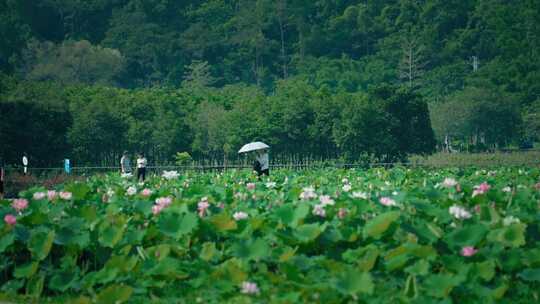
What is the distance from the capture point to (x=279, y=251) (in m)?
8.84

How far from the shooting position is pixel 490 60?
11306cm

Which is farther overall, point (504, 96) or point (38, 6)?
point (38, 6)

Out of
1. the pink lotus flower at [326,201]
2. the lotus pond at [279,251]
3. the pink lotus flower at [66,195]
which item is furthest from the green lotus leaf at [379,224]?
the pink lotus flower at [66,195]

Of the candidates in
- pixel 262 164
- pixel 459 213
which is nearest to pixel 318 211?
pixel 459 213

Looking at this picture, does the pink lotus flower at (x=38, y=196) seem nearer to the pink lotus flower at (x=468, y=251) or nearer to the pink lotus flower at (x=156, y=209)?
the pink lotus flower at (x=156, y=209)

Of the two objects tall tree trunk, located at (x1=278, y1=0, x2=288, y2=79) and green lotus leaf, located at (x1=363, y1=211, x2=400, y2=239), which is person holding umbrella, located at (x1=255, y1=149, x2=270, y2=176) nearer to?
green lotus leaf, located at (x1=363, y1=211, x2=400, y2=239)

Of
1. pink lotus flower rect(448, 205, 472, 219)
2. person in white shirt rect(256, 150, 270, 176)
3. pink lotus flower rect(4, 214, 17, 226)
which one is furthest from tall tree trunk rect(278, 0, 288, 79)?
pink lotus flower rect(448, 205, 472, 219)

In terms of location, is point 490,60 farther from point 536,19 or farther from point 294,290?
point 294,290

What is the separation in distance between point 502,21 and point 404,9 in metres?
13.5

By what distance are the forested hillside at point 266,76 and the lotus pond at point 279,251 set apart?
40.7 meters

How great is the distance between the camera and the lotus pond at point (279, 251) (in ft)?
26.8

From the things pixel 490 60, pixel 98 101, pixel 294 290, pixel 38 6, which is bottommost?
pixel 294 290

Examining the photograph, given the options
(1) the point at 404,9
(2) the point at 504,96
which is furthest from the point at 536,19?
(2) the point at 504,96

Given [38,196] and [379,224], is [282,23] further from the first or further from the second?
[379,224]
